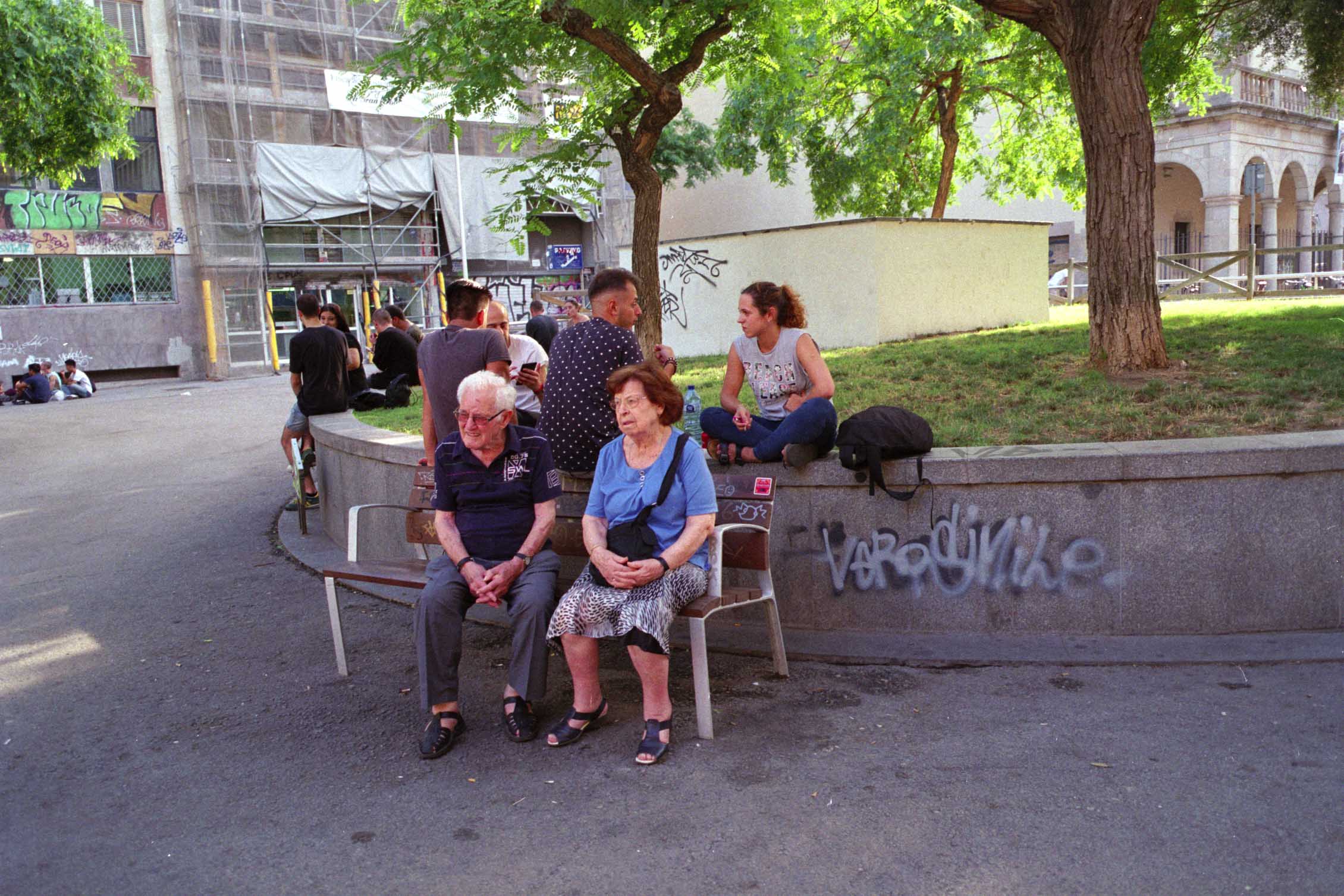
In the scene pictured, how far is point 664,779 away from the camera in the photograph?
12.8ft

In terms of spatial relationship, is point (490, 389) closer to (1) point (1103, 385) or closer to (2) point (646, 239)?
(1) point (1103, 385)

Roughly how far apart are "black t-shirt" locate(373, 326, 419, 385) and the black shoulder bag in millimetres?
6785

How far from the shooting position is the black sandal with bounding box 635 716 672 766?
405 cm

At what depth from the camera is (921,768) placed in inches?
153

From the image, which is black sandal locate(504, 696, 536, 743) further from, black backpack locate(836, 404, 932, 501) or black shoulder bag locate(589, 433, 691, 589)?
black backpack locate(836, 404, 932, 501)

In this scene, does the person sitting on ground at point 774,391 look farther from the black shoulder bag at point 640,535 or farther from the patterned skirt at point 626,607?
the patterned skirt at point 626,607

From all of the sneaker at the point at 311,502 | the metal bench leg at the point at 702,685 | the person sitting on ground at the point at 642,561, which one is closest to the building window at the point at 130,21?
the sneaker at the point at 311,502

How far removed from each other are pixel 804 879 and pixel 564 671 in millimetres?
2140

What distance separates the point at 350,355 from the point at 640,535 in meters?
6.34

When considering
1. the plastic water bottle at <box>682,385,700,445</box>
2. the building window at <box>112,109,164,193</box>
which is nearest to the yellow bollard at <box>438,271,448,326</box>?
the building window at <box>112,109,164,193</box>

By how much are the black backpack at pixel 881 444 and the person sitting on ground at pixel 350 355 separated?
5.87 m

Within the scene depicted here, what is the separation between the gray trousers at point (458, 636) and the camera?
4.36 m

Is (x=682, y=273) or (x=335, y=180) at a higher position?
(x=335, y=180)

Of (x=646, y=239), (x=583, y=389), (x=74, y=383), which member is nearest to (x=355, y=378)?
(x=646, y=239)
